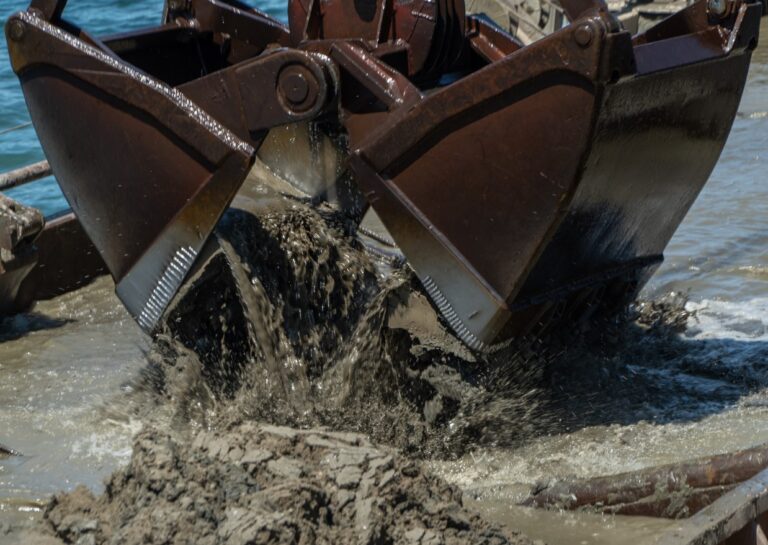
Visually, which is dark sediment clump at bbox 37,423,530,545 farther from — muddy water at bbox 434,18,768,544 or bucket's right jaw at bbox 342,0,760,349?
bucket's right jaw at bbox 342,0,760,349

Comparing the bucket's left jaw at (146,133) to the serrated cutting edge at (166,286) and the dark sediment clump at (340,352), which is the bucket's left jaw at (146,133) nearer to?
the serrated cutting edge at (166,286)

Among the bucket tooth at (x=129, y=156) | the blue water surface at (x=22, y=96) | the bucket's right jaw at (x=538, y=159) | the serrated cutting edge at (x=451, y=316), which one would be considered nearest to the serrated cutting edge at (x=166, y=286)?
the bucket tooth at (x=129, y=156)

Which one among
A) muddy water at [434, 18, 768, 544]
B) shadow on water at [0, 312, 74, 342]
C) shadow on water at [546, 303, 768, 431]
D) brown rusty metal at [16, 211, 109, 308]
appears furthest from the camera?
brown rusty metal at [16, 211, 109, 308]

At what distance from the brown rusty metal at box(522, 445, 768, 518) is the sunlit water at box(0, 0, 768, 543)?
0.08m

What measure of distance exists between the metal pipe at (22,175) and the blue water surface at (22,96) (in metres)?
2.06

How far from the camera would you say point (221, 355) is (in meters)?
4.94

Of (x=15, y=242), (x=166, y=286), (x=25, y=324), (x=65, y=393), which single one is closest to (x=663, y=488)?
(x=166, y=286)

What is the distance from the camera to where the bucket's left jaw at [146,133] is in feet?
15.1

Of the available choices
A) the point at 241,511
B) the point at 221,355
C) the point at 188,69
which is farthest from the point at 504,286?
the point at 188,69

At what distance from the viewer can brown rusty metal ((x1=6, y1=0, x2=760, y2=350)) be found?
4.25 m

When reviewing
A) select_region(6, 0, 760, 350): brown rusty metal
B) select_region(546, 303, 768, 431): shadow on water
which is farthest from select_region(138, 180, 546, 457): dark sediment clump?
select_region(546, 303, 768, 431): shadow on water

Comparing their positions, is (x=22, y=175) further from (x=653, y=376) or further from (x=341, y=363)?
(x=653, y=376)

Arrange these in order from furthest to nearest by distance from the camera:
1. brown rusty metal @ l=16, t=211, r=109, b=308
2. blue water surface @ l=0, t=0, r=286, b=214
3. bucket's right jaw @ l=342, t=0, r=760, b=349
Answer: blue water surface @ l=0, t=0, r=286, b=214
brown rusty metal @ l=16, t=211, r=109, b=308
bucket's right jaw @ l=342, t=0, r=760, b=349

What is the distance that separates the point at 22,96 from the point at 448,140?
8624 millimetres
